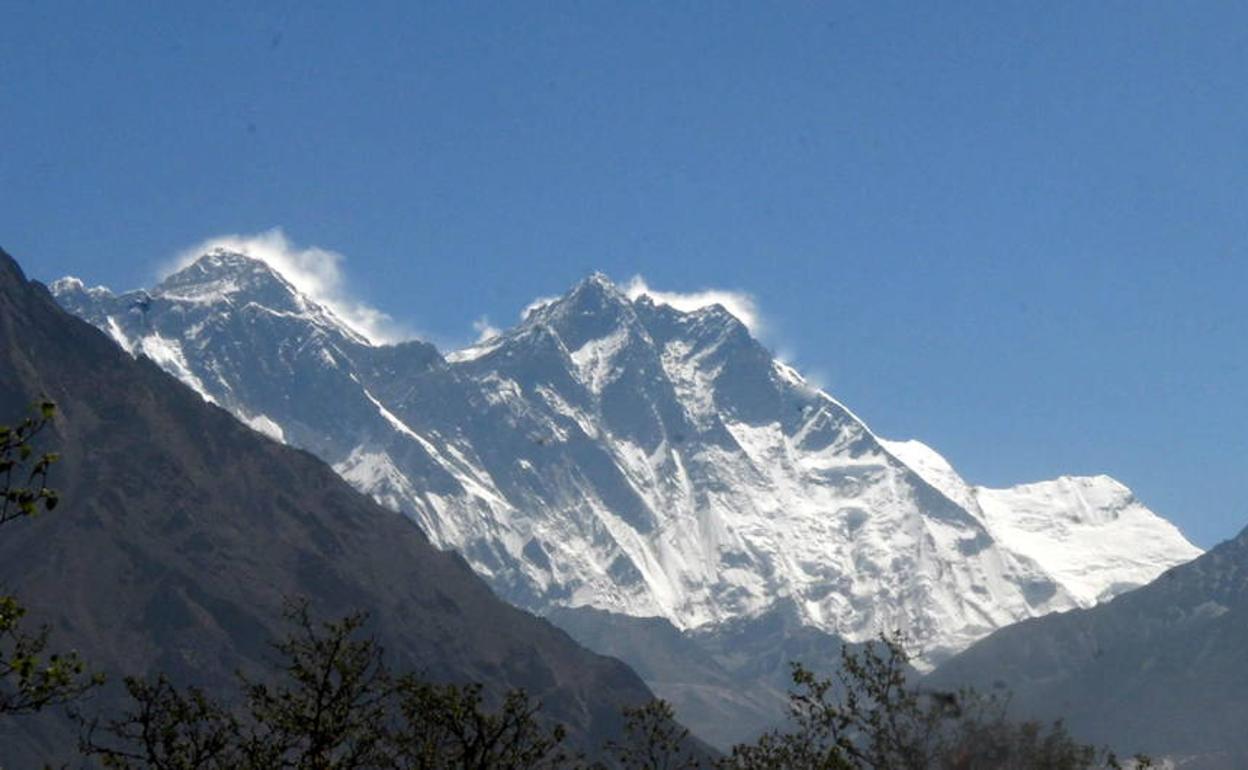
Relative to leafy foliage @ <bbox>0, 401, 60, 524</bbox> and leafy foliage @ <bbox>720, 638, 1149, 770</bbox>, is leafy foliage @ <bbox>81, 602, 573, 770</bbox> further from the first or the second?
leafy foliage @ <bbox>0, 401, 60, 524</bbox>

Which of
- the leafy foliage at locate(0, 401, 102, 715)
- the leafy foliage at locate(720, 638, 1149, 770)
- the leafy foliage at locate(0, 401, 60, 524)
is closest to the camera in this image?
the leafy foliage at locate(0, 401, 60, 524)

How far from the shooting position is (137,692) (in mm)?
53531

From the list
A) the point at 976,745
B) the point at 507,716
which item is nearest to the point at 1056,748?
the point at 976,745

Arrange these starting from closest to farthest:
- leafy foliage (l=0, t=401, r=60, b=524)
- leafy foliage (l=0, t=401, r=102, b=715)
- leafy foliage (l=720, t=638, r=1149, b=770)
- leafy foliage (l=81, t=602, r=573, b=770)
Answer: leafy foliage (l=0, t=401, r=60, b=524)
leafy foliage (l=0, t=401, r=102, b=715)
leafy foliage (l=81, t=602, r=573, b=770)
leafy foliage (l=720, t=638, r=1149, b=770)

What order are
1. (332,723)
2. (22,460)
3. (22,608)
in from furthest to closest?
(332,723) < (22,608) < (22,460)

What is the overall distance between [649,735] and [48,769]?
81.7 feet

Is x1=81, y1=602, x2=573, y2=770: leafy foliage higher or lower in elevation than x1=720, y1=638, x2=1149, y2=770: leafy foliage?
lower

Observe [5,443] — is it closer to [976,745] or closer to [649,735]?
[649,735]

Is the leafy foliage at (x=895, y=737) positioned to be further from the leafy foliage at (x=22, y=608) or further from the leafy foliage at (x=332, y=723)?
the leafy foliage at (x=22, y=608)

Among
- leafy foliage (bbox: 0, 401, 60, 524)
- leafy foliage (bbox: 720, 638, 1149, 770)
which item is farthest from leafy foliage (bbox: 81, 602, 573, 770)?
leafy foliage (bbox: 0, 401, 60, 524)

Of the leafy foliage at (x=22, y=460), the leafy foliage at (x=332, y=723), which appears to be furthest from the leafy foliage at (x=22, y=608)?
the leafy foliage at (x=332, y=723)

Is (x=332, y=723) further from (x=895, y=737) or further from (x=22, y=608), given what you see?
(x=895, y=737)

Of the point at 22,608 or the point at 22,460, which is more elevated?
the point at 22,460

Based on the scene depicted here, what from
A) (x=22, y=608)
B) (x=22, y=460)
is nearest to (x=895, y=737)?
(x=22, y=608)
